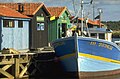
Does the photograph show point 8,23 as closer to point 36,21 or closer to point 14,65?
point 36,21

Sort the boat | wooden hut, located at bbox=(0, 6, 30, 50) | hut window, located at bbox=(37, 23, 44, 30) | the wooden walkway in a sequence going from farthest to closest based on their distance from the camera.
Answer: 1. hut window, located at bbox=(37, 23, 44, 30)
2. wooden hut, located at bbox=(0, 6, 30, 50)
3. the boat
4. the wooden walkway

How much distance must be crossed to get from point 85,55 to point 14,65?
4.68m

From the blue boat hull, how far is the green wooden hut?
17.1 metres

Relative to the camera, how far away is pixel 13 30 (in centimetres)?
3644

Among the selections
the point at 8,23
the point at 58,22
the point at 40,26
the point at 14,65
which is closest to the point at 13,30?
the point at 8,23

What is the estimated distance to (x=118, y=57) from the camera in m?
30.5

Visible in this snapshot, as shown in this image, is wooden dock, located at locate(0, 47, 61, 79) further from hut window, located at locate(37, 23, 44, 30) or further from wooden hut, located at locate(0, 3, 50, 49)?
hut window, located at locate(37, 23, 44, 30)

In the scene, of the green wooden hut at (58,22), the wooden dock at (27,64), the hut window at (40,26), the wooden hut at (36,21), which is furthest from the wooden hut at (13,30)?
the green wooden hut at (58,22)

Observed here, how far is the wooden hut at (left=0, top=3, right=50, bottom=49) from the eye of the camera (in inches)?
1597

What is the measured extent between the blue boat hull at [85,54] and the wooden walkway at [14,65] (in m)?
2.35

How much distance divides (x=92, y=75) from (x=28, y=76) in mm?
4374

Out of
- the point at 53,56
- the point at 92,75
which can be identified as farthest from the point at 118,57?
the point at 53,56

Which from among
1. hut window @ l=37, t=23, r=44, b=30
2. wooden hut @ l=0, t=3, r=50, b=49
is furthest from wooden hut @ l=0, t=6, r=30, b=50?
hut window @ l=37, t=23, r=44, b=30

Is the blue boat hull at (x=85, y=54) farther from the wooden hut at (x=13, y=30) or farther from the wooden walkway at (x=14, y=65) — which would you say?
the wooden hut at (x=13, y=30)
